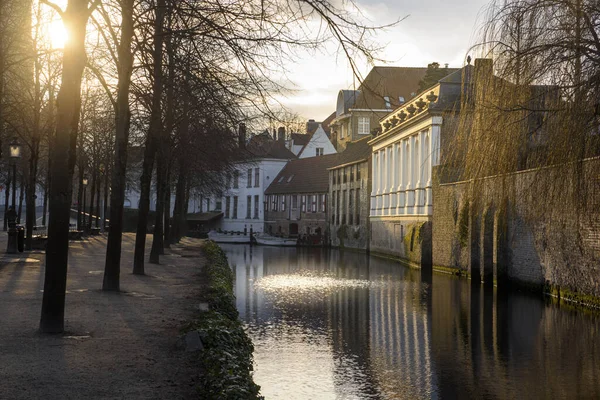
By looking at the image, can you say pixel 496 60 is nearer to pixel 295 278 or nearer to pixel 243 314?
pixel 243 314

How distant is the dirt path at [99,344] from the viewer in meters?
7.11

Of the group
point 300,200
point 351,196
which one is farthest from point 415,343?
point 300,200

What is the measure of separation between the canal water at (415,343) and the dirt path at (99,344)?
1.53 metres

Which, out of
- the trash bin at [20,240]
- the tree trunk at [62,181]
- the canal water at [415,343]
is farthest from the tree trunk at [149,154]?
the trash bin at [20,240]

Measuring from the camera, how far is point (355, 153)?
61094 millimetres

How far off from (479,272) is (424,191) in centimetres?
1037

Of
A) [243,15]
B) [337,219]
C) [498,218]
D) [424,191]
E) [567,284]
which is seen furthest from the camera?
[337,219]

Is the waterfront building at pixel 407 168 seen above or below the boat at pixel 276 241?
above

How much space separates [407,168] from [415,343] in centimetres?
3019

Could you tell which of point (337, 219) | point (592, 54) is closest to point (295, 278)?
point (592, 54)

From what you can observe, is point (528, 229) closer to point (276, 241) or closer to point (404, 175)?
point (404, 175)

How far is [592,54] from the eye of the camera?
44.4ft

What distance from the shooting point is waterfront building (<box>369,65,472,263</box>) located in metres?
37.4

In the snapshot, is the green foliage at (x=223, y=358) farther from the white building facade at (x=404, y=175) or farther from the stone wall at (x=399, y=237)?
the stone wall at (x=399, y=237)
